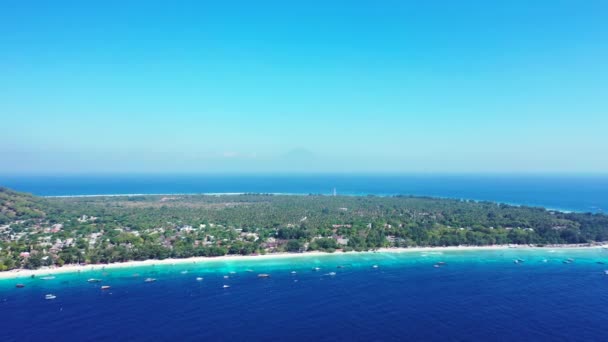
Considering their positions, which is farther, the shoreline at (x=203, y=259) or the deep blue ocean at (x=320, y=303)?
the shoreline at (x=203, y=259)

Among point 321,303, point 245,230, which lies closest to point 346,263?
point 321,303

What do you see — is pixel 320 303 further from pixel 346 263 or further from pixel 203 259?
pixel 203 259

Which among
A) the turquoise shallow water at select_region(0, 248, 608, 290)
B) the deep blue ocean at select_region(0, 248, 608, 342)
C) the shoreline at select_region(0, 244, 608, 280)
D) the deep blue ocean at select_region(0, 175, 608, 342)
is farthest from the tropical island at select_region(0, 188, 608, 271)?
the deep blue ocean at select_region(0, 248, 608, 342)

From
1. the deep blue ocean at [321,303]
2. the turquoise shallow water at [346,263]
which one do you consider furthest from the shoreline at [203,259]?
the deep blue ocean at [321,303]

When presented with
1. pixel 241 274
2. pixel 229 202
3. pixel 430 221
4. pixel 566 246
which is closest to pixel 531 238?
pixel 566 246

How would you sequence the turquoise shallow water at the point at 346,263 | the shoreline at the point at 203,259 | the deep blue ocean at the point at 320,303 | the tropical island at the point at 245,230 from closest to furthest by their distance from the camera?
the deep blue ocean at the point at 320,303 → the turquoise shallow water at the point at 346,263 → the shoreline at the point at 203,259 → the tropical island at the point at 245,230

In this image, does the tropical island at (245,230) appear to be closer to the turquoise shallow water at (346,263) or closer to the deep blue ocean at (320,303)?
the turquoise shallow water at (346,263)
